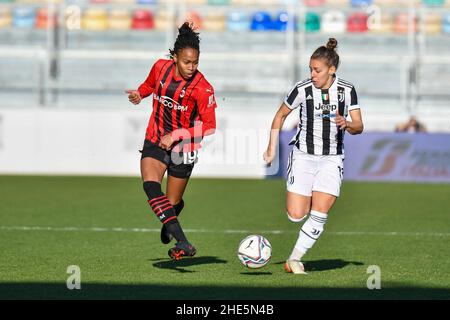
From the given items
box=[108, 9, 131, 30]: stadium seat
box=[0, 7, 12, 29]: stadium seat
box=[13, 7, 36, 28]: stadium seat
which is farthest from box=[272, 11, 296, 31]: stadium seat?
box=[0, 7, 12, 29]: stadium seat

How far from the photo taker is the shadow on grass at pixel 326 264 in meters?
9.62

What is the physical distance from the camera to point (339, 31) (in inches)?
1137

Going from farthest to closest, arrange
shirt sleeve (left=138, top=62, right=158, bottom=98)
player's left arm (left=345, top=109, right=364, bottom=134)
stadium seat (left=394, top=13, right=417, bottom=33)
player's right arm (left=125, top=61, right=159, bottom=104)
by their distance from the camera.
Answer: stadium seat (left=394, top=13, right=417, bottom=33), shirt sleeve (left=138, top=62, right=158, bottom=98), player's right arm (left=125, top=61, right=159, bottom=104), player's left arm (left=345, top=109, right=364, bottom=134)

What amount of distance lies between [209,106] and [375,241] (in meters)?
3.66

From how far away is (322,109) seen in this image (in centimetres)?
934

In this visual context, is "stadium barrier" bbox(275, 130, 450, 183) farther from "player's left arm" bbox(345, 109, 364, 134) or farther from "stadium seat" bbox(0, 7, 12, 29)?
"player's left arm" bbox(345, 109, 364, 134)

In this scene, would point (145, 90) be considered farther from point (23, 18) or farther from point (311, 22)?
point (23, 18)

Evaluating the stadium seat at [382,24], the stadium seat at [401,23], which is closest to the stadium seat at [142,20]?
the stadium seat at [382,24]

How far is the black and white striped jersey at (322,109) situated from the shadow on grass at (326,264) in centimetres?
114

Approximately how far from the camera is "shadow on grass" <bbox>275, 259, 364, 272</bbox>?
9.62m
